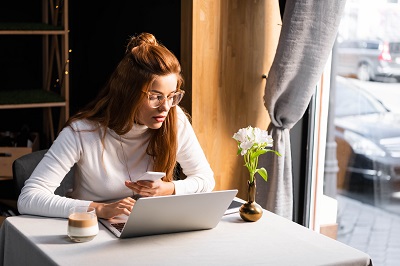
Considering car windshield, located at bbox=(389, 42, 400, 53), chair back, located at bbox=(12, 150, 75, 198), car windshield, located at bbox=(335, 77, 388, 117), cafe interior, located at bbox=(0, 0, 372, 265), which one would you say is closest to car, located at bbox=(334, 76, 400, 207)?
car windshield, located at bbox=(335, 77, 388, 117)

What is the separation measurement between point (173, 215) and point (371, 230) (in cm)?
154

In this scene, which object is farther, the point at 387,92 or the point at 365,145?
the point at 365,145

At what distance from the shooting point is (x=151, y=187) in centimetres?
233

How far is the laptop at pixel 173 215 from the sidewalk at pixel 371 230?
128cm

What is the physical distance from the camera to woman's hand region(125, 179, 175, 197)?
2.30 metres

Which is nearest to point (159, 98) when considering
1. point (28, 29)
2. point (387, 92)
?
point (387, 92)

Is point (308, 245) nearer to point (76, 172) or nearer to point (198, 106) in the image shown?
point (76, 172)

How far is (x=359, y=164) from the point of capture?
333cm

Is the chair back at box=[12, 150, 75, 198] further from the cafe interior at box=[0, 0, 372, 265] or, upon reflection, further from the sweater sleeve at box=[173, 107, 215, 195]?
the cafe interior at box=[0, 0, 372, 265]

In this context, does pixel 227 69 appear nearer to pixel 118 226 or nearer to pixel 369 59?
pixel 369 59

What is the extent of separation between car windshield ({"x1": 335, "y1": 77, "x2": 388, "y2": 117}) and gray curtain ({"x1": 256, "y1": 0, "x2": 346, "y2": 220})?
0.21 metres

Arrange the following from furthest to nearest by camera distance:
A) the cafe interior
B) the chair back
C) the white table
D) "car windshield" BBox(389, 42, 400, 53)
→ the cafe interior
"car windshield" BBox(389, 42, 400, 53)
the chair back
the white table

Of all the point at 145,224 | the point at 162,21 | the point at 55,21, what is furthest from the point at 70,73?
the point at 145,224

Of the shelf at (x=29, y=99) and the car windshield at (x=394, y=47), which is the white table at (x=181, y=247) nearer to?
the car windshield at (x=394, y=47)
